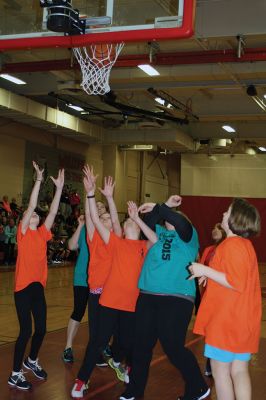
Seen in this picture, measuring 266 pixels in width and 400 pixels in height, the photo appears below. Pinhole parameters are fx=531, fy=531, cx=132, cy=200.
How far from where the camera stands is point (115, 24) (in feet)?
20.2

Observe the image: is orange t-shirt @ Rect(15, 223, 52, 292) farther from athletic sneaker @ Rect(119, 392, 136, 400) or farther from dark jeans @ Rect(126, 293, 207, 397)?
athletic sneaker @ Rect(119, 392, 136, 400)

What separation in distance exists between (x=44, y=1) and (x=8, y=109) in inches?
419

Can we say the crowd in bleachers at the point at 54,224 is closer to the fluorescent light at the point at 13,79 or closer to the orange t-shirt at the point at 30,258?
the fluorescent light at the point at 13,79

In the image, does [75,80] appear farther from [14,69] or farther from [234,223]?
[234,223]

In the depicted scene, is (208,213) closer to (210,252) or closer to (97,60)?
(97,60)

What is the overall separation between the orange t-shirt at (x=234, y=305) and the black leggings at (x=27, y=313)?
1.93 meters

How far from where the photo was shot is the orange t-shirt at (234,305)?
11.7ft

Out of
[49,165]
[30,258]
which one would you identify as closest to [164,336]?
[30,258]

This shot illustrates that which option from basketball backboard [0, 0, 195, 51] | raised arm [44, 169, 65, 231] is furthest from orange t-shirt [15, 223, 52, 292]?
basketball backboard [0, 0, 195, 51]

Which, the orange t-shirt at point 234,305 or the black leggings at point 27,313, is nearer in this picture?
the orange t-shirt at point 234,305

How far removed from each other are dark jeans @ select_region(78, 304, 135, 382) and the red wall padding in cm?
1840

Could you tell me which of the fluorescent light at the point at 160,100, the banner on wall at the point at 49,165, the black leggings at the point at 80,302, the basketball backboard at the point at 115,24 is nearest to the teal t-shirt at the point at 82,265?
the black leggings at the point at 80,302

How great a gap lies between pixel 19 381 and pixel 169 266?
1.85m

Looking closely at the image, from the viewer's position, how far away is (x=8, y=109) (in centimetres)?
1623
